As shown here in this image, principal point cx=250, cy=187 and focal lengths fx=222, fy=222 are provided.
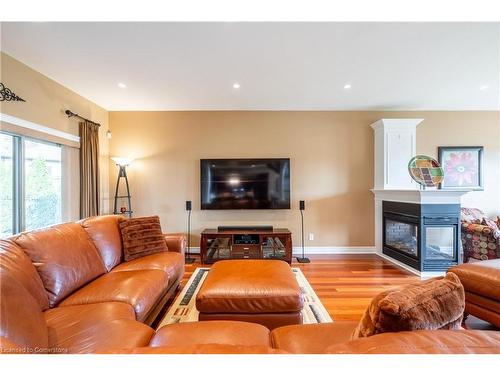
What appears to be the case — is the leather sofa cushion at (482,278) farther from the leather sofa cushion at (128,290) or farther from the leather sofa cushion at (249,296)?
the leather sofa cushion at (128,290)

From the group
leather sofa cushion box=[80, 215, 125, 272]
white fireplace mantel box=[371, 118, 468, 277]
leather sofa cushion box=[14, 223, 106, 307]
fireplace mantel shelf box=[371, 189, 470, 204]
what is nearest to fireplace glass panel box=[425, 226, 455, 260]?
fireplace mantel shelf box=[371, 189, 470, 204]

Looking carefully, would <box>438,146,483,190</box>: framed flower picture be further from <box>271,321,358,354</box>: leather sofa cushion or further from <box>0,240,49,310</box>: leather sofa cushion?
<box>0,240,49,310</box>: leather sofa cushion

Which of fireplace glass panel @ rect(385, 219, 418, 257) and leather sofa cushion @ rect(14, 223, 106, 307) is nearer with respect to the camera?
leather sofa cushion @ rect(14, 223, 106, 307)

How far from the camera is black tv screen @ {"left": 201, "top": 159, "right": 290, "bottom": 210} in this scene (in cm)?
404

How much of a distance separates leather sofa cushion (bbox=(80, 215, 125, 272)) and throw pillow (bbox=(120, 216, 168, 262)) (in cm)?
7

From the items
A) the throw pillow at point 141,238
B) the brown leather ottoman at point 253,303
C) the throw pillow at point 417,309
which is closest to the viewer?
the throw pillow at point 417,309

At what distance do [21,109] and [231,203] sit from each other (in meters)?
2.97

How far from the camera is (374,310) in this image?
2.59 ft

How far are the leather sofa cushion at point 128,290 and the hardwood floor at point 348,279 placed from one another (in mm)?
1049

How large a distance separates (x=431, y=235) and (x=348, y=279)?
4.78 feet

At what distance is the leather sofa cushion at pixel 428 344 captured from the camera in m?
0.61

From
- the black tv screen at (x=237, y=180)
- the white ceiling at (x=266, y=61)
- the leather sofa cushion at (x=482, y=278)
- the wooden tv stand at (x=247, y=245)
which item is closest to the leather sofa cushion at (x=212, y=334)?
the leather sofa cushion at (x=482, y=278)

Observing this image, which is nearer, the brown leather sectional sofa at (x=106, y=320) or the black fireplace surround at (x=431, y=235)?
the brown leather sectional sofa at (x=106, y=320)

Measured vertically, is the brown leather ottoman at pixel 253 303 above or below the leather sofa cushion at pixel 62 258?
below
